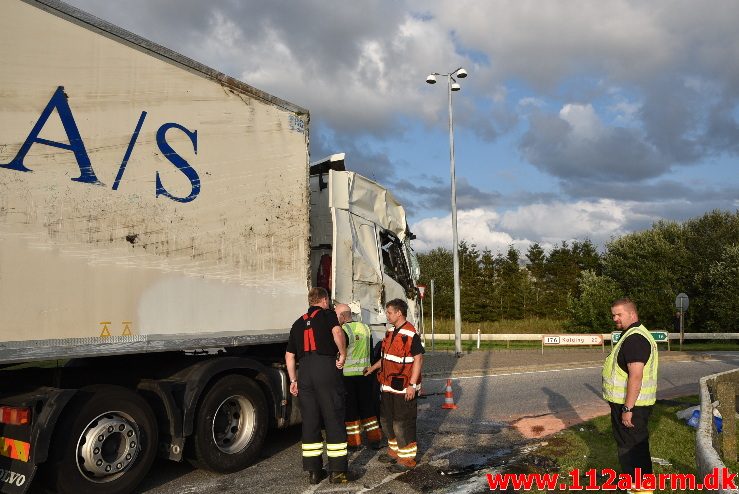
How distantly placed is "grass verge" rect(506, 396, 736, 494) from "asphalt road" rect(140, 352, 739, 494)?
31 cm

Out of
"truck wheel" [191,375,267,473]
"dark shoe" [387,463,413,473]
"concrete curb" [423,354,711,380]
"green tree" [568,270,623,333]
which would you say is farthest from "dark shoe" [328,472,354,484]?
"green tree" [568,270,623,333]

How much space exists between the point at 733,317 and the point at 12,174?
34.6 meters

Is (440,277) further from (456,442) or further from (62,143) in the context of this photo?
(62,143)

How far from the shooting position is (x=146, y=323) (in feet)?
17.0

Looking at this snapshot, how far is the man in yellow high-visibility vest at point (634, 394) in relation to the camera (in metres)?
4.45

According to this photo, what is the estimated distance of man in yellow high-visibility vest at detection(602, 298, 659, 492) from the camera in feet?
14.6

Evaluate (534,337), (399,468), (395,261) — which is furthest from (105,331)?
(534,337)

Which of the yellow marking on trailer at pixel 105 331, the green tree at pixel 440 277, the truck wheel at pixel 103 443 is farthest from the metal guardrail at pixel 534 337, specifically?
the yellow marking on trailer at pixel 105 331

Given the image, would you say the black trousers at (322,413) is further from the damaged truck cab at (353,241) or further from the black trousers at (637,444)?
the black trousers at (637,444)

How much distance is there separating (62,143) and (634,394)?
457 centimetres

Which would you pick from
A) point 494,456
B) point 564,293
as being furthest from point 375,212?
point 564,293

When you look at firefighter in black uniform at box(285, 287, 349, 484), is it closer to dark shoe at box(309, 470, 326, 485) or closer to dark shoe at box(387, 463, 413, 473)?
dark shoe at box(309, 470, 326, 485)

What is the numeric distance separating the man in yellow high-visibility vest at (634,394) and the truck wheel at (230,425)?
3.45 m

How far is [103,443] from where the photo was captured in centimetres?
497
